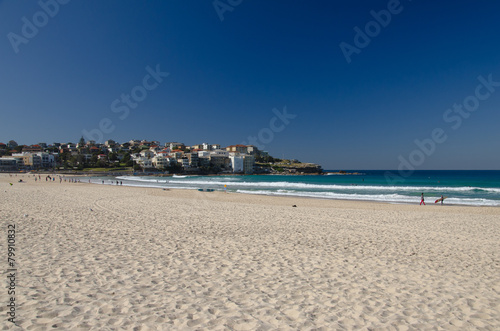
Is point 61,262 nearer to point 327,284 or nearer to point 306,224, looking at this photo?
point 327,284

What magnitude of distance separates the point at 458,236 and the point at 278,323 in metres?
8.83

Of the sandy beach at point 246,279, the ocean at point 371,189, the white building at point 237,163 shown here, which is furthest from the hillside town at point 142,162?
the sandy beach at point 246,279

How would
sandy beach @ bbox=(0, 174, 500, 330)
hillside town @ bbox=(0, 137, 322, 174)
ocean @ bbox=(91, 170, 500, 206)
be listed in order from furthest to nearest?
hillside town @ bbox=(0, 137, 322, 174) < ocean @ bbox=(91, 170, 500, 206) < sandy beach @ bbox=(0, 174, 500, 330)

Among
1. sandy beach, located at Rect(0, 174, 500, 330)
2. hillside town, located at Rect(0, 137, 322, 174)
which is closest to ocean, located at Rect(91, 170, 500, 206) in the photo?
sandy beach, located at Rect(0, 174, 500, 330)

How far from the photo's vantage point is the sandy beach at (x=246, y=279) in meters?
3.53

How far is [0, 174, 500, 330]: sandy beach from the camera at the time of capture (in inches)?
139

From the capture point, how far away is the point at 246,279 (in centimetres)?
485

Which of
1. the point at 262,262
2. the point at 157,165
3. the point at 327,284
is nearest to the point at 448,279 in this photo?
the point at 327,284

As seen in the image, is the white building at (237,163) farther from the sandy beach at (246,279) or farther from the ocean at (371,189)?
the sandy beach at (246,279)

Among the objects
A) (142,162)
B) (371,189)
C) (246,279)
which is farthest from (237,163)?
(246,279)

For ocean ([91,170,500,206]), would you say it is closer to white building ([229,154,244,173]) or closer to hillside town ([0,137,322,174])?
hillside town ([0,137,322,174])

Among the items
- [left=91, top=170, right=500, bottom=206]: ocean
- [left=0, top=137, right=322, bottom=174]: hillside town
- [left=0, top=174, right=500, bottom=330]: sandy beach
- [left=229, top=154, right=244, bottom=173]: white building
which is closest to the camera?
[left=0, top=174, right=500, bottom=330]: sandy beach

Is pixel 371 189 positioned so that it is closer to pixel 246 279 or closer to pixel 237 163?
pixel 246 279

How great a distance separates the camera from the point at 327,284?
15.6ft
